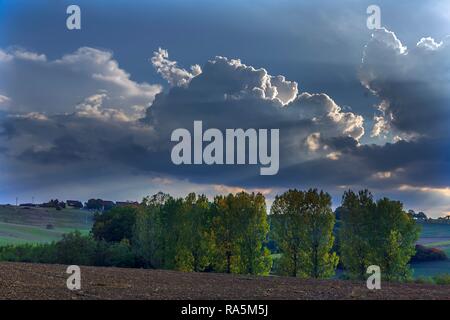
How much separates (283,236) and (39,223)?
106 meters

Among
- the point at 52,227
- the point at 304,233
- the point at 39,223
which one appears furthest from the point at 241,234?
the point at 39,223

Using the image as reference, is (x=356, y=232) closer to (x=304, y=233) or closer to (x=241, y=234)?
(x=304, y=233)

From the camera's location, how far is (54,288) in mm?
31250

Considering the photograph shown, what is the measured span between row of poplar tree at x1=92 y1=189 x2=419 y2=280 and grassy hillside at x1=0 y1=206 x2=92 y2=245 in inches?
2658

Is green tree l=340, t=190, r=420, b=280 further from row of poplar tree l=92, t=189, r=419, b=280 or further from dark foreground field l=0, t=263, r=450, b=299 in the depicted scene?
dark foreground field l=0, t=263, r=450, b=299

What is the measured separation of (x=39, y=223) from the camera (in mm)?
161250

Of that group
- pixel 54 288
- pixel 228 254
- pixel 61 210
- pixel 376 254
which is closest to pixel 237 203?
pixel 228 254

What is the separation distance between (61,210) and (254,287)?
143783 millimetres

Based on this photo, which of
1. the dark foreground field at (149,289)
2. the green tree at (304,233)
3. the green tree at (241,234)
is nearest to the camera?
the dark foreground field at (149,289)

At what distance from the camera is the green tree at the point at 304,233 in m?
71.4

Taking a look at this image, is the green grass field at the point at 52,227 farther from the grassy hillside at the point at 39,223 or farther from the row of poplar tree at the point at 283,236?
the row of poplar tree at the point at 283,236

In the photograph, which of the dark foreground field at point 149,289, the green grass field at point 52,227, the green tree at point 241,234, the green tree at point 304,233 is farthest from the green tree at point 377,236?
the green grass field at point 52,227

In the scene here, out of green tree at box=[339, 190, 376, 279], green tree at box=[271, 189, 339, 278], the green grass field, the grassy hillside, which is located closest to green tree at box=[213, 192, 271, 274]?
green tree at box=[271, 189, 339, 278]
